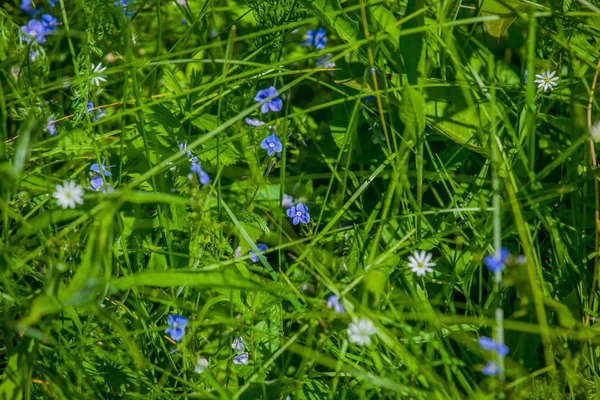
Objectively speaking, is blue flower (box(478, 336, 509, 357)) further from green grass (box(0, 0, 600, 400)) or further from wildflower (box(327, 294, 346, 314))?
wildflower (box(327, 294, 346, 314))

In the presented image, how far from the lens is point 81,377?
54.7 inches

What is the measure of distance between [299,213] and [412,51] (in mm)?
542

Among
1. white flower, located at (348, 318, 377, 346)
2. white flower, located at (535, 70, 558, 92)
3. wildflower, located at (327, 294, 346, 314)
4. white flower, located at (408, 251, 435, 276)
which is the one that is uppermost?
white flower, located at (535, 70, 558, 92)

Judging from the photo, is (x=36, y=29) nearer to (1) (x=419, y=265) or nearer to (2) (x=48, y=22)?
(2) (x=48, y=22)

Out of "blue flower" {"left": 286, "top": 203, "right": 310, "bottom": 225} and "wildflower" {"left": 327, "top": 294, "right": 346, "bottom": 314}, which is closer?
"wildflower" {"left": 327, "top": 294, "right": 346, "bottom": 314}

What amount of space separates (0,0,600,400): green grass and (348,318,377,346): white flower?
0.08 feet

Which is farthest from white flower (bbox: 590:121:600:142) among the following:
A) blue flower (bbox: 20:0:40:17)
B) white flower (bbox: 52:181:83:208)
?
blue flower (bbox: 20:0:40:17)

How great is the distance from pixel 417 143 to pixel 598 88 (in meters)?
0.55

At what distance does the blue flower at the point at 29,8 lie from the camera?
2531 millimetres

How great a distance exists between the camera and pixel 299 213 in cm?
189

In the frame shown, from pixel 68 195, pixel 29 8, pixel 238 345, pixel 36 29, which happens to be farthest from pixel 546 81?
pixel 29 8

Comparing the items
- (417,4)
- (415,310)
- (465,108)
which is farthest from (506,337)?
(417,4)

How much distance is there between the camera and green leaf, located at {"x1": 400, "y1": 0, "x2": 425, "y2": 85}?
5.99 ft

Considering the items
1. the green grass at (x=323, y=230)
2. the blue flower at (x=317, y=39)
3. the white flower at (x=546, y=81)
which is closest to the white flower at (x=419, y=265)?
the green grass at (x=323, y=230)
